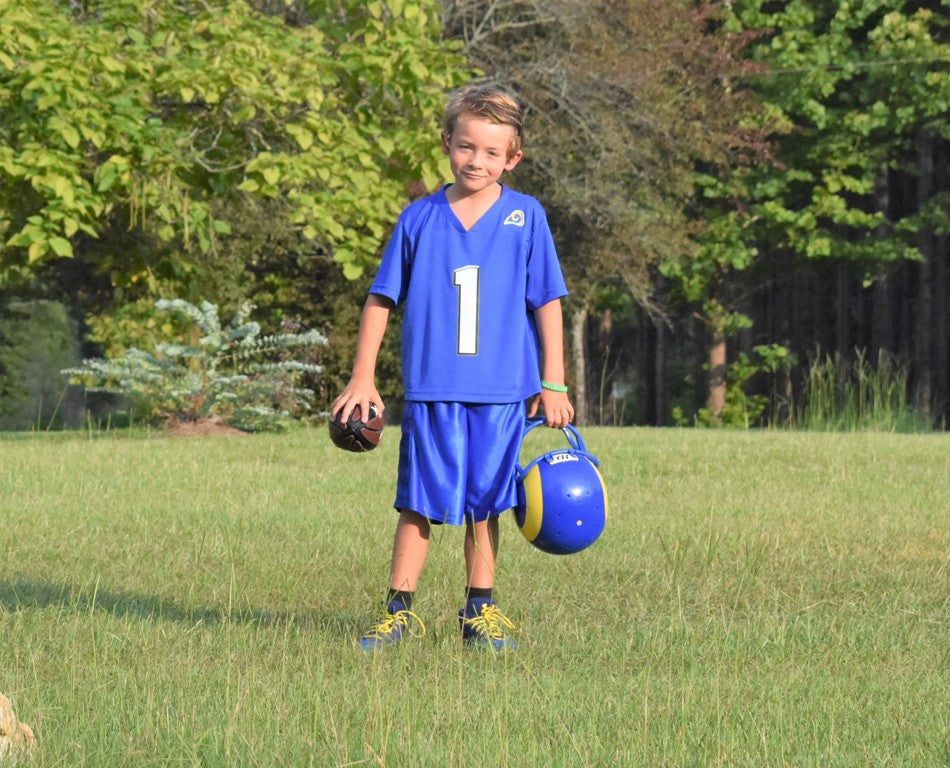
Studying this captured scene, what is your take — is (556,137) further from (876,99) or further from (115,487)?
(115,487)

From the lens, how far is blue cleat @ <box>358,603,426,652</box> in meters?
4.88

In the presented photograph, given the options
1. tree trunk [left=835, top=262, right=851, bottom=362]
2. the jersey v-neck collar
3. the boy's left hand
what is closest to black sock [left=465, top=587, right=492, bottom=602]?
the boy's left hand

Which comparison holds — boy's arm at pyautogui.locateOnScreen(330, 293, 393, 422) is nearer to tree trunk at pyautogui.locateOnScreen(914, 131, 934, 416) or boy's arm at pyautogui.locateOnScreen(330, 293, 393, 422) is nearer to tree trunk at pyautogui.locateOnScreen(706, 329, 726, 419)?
tree trunk at pyautogui.locateOnScreen(914, 131, 934, 416)

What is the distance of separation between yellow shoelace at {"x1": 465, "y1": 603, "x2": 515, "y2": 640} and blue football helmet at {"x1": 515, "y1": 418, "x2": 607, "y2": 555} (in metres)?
0.31

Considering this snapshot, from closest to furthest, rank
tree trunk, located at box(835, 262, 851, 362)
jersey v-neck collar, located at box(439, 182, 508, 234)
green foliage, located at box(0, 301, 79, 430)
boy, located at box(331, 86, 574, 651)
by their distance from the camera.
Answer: boy, located at box(331, 86, 574, 651)
jersey v-neck collar, located at box(439, 182, 508, 234)
tree trunk, located at box(835, 262, 851, 362)
green foliage, located at box(0, 301, 79, 430)

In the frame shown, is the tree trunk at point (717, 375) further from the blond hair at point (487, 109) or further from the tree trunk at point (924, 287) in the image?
the blond hair at point (487, 109)

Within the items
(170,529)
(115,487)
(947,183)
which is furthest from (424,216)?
(947,183)

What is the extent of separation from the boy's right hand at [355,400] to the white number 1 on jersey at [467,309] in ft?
1.10

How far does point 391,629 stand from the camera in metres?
4.93

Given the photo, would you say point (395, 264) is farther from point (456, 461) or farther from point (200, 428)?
point (200, 428)

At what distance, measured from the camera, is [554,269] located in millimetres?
5137

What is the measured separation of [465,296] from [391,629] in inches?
45.6

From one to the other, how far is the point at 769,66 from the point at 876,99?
84.5 inches

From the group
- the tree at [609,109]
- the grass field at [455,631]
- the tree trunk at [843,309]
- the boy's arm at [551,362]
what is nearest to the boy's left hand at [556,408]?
the boy's arm at [551,362]
